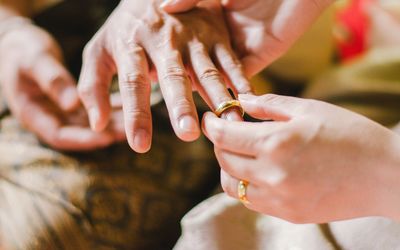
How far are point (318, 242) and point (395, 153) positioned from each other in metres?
0.20

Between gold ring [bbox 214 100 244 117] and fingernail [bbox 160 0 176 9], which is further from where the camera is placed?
fingernail [bbox 160 0 176 9]

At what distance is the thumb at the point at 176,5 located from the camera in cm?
89

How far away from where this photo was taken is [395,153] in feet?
1.89

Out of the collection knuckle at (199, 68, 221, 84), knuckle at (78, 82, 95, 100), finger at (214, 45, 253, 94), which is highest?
knuckle at (199, 68, 221, 84)

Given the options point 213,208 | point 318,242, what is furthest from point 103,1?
point 318,242

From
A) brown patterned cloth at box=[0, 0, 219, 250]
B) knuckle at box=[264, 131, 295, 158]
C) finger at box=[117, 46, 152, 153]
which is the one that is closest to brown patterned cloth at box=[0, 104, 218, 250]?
brown patterned cloth at box=[0, 0, 219, 250]

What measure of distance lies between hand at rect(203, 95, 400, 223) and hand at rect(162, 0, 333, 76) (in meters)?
0.33

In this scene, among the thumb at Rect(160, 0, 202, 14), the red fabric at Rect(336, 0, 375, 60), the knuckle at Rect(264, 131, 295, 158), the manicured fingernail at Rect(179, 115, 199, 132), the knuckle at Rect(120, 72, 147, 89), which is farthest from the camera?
the red fabric at Rect(336, 0, 375, 60)

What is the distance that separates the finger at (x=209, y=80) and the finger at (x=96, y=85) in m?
0.17

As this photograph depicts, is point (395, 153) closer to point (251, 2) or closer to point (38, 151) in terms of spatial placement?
point (251, 2)

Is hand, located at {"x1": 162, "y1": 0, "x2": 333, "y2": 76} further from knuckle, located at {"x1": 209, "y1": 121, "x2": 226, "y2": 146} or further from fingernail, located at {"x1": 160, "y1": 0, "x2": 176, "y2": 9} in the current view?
knuckle, located at {"x1": 209, "y1": 121, "x2": 226, "y2": 146}

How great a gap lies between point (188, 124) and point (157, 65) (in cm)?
18

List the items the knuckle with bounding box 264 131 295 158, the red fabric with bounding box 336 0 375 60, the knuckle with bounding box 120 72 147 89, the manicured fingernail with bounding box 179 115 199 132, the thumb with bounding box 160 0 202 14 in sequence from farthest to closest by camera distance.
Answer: the red fabric with bounding box 336 0 375 60 → the thumb with bounding box 160 0 202 14 → the knuckle with bounding box 120 72 147 89 → the manicured fingernail with bounding box 179 115 199 132 → the knuckle with bounding box 264 131 295 158

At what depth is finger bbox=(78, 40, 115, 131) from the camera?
0.85 metres
